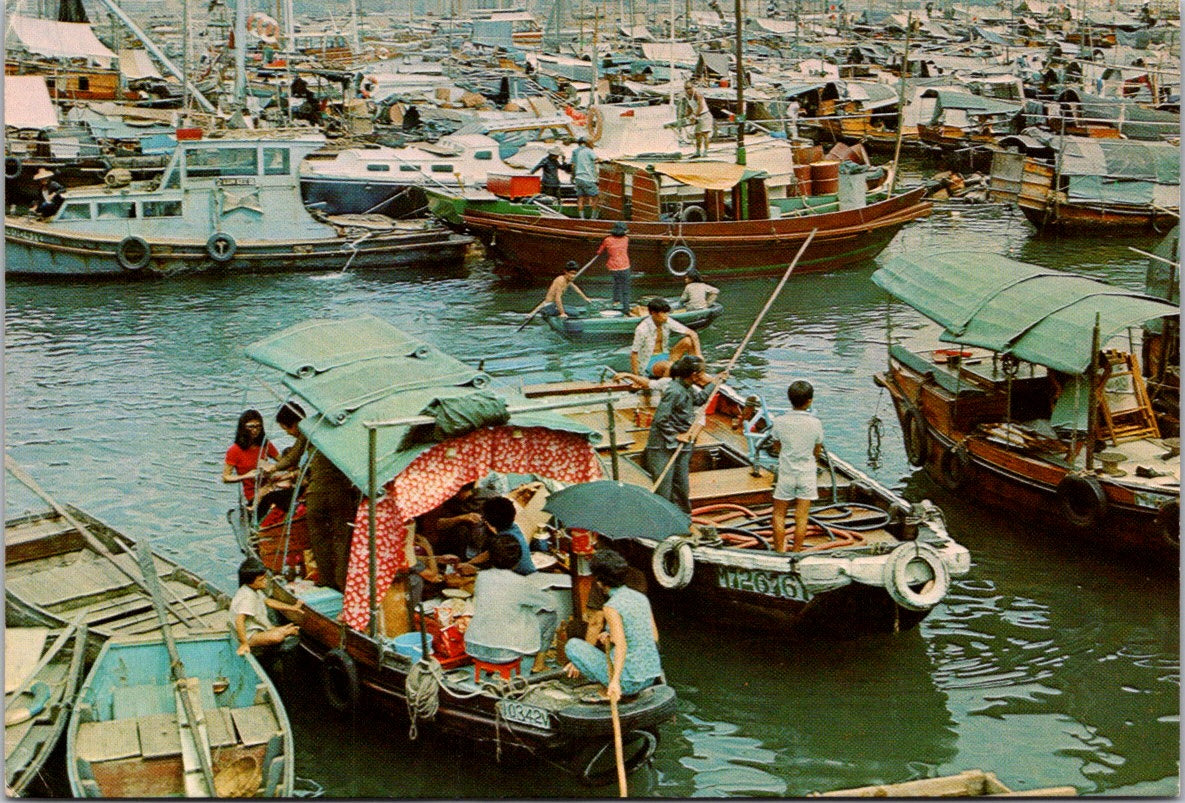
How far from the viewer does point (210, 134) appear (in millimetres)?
23359

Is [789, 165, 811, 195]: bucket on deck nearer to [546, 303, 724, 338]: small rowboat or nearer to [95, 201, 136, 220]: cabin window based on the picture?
[546, 303, 724, 338]: small rowboat

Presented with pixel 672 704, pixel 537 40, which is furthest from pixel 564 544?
pixel 537 40

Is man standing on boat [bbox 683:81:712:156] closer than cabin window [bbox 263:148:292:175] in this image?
Yes

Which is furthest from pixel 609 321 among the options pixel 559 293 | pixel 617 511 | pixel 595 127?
pixel 617 511

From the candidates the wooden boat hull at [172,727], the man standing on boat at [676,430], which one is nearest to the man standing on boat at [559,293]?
the man standing on boat at [676,430]

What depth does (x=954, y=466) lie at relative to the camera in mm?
13414

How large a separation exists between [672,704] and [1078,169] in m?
21.4

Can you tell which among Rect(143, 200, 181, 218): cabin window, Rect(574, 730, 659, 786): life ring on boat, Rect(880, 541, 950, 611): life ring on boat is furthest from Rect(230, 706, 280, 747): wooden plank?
Rect(143, 200, 181, 218): cabin window

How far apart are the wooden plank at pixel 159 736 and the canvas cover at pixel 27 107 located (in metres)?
18.5

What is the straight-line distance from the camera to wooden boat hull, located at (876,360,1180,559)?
11398 millimetres

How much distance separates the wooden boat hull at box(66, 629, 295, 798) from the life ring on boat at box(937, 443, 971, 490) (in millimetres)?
7310

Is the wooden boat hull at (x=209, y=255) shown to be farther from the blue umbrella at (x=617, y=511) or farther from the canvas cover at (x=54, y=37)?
the blue umbrella at (x=617, y=511)

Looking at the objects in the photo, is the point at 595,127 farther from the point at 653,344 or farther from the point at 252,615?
the point at 252,615

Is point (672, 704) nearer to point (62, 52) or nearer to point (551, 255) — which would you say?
point (551, 255)
